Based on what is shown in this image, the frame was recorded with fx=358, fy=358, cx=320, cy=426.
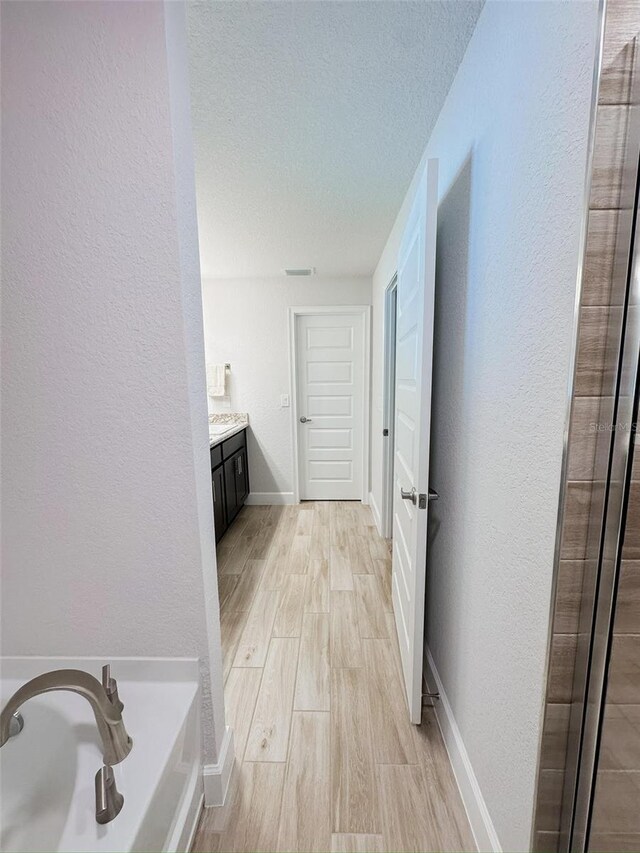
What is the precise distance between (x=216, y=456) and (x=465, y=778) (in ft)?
7.32

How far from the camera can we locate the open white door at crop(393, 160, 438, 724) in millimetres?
1194

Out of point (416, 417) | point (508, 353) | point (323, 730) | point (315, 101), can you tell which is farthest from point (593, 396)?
point (323, 730)

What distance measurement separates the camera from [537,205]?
76 cm

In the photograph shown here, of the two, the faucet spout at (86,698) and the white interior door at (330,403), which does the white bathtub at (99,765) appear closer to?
the faucet spout at (86,698)

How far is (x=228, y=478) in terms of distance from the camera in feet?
10.2

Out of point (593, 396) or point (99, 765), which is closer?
point (593, 396)

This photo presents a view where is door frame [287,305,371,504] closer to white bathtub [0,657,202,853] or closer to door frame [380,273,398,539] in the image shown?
door frame [380,273,398,539]

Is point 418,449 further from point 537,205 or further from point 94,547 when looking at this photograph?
point 94,547

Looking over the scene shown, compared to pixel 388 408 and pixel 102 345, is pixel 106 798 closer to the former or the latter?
pixel 102 345

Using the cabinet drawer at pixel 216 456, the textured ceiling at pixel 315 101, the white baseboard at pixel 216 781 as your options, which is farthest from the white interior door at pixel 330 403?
the white baseboard at pixel 216 781

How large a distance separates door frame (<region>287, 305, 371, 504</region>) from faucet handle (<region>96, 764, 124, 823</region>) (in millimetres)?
3020

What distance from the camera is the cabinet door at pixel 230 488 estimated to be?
3.03m

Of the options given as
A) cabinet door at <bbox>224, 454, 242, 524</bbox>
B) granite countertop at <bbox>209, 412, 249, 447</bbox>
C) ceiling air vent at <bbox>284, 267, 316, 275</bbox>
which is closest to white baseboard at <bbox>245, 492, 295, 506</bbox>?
cabinet door at <bbox>224, 454, 242, 524</bbox>

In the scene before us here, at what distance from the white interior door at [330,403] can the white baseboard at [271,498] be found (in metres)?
0.17
